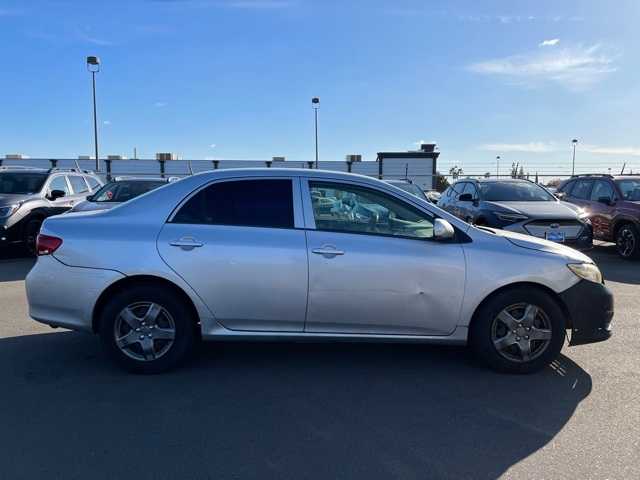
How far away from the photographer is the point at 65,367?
4340 millimetres

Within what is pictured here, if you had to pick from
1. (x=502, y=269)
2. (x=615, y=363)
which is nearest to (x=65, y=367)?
(x=502, y=269)

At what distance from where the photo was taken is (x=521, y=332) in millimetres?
4156

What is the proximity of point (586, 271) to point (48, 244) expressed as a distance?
4.46 metres

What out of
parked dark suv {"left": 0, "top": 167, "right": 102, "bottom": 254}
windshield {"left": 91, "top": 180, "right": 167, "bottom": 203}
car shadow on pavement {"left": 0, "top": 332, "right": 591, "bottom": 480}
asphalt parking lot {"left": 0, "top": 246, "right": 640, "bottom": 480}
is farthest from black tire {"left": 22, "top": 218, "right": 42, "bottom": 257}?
car shadow on pavement {"left": 0, "top": 332, "right": 591, "bottom": 480}

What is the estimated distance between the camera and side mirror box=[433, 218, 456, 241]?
157 inches

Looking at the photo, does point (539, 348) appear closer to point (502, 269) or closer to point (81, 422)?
point (502, 269)

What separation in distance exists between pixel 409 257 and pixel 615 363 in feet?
7.32

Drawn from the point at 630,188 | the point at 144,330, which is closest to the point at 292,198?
the point at 144,330

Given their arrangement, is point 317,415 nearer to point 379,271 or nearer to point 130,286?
point 379,271

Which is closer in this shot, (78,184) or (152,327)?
(152,327)

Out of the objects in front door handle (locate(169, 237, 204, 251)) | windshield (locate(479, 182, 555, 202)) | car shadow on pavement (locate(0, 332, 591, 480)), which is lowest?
car shadow on pavement (locate(0, 332, 591, 480))

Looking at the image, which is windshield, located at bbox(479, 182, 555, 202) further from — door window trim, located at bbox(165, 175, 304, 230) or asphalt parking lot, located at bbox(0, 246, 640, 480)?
door window trim, located at bbox(165, 175, 304, 230)

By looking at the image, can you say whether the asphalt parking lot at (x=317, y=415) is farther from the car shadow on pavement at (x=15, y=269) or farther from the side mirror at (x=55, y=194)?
the side mirror at (x=55, y=194)

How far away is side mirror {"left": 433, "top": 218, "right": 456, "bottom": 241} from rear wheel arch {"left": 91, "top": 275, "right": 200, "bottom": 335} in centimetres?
205
